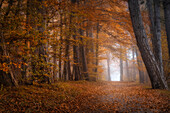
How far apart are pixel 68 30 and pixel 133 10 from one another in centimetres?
A: 426

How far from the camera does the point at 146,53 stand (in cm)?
736

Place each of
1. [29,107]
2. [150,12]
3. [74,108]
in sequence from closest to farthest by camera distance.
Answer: [29,107] < [74,108] < [150,12]

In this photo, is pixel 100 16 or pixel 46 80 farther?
pixel 100 16

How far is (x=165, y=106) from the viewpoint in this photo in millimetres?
4168

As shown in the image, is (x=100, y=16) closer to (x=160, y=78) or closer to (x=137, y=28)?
(x=137, y=28)

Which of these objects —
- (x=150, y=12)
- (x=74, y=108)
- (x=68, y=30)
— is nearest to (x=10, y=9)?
(x=68, y=30)

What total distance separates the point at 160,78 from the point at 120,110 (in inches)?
186

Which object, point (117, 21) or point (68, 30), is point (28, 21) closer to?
point (68, 30)

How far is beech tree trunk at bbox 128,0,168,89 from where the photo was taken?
7.31 m

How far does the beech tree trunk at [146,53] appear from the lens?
7.31m

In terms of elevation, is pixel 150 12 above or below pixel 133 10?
above

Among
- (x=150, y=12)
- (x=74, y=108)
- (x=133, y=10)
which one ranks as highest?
(x=150, y=12)

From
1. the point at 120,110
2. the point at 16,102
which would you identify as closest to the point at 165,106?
the point at 120,110

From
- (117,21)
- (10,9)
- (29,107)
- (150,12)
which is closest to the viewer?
(29,107)
